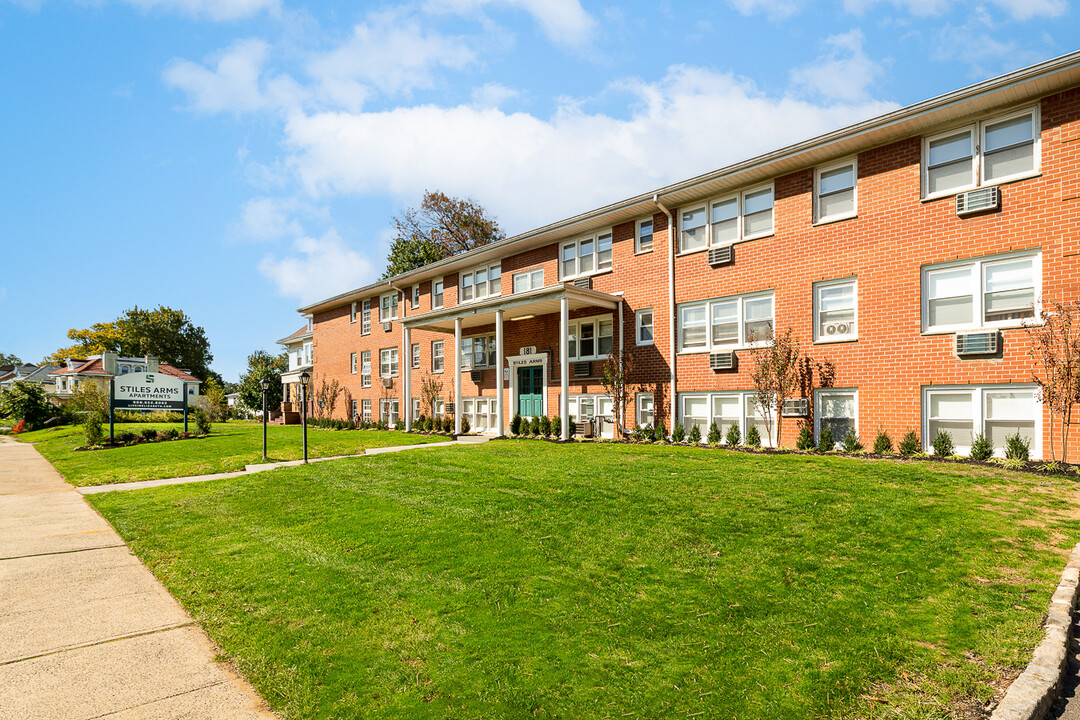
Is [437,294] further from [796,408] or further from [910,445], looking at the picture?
[910,445]

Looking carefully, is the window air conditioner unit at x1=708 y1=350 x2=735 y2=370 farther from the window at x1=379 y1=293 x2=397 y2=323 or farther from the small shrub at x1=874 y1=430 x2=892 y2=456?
the window at x1=379 y1=293 x2=397 y2=323

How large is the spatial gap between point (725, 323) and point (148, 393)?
2313cm

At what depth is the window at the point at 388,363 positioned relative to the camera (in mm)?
30311

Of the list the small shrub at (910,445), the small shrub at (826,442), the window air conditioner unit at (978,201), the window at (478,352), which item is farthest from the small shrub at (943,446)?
the window at (478,352)

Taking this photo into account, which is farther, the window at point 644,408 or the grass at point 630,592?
the window at point 644,408

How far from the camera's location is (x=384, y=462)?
1257 cm

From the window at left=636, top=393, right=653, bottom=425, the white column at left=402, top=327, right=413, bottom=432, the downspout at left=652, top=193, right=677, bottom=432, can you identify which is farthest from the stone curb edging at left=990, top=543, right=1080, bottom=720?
the white column at left=402, top=327, right=413, bottom=432

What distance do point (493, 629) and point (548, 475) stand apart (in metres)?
5.34

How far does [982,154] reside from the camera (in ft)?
39.2

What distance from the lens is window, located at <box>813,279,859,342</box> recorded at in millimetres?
13664

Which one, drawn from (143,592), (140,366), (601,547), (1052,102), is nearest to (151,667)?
(143,592)

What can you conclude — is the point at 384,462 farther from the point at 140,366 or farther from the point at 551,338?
the point at 140,366

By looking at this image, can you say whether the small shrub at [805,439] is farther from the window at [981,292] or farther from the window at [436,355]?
the window at [436,355]

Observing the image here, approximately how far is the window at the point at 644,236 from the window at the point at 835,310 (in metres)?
5.43
